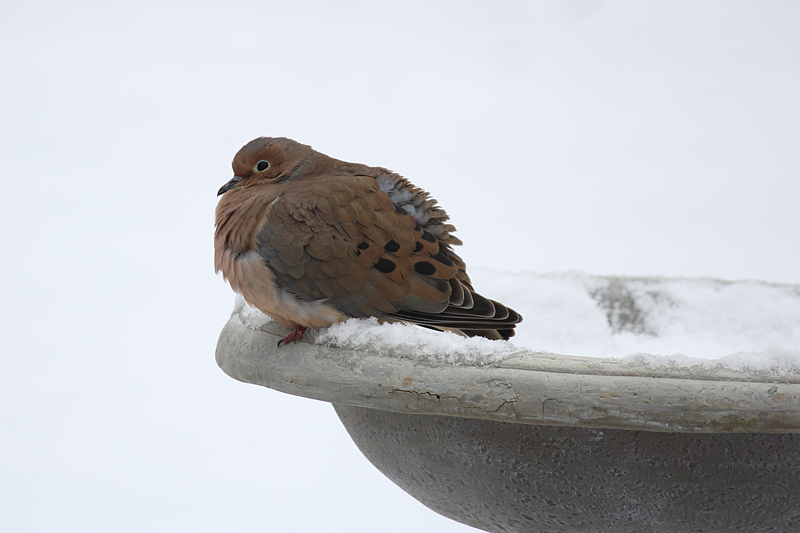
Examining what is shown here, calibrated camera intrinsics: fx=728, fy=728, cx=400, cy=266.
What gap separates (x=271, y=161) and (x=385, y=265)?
0.35 metres

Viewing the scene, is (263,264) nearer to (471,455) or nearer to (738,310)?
(471,455)

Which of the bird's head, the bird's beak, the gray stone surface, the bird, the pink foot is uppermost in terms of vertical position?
the bird's head

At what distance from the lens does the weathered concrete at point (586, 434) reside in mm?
746

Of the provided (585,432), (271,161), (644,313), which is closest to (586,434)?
(585,432)

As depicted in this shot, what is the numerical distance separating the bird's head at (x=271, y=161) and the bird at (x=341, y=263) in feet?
0.26

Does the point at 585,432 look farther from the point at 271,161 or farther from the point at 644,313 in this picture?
the point at 644,313

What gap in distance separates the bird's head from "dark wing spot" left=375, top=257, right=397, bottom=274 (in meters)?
0.29

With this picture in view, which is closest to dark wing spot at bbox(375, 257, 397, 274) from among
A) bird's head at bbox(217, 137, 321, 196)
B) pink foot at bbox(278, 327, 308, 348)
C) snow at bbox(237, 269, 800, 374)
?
pink foot at bbox(278, 327, 308, 348)

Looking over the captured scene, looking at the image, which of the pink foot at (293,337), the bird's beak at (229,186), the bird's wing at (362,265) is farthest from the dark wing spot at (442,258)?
the bird's beak at (229,186)

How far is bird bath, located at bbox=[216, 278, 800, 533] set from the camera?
75 cm

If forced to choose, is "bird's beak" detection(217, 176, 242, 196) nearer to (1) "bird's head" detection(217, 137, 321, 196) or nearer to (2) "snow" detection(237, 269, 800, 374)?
(1) "bird's head" detection(217, 137, 321, 196)

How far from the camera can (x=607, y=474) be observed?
2.74 feet

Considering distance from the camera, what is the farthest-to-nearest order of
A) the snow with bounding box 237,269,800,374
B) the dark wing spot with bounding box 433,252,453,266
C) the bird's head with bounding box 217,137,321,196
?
the snow with bounding box 237,269,800,374 < the bird's head with bounding box 217,137,321,196 < the dark wing spot with bounding box 433,252,453,266

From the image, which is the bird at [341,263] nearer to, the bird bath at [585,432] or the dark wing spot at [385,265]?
the dark wing spot at [385,265]
